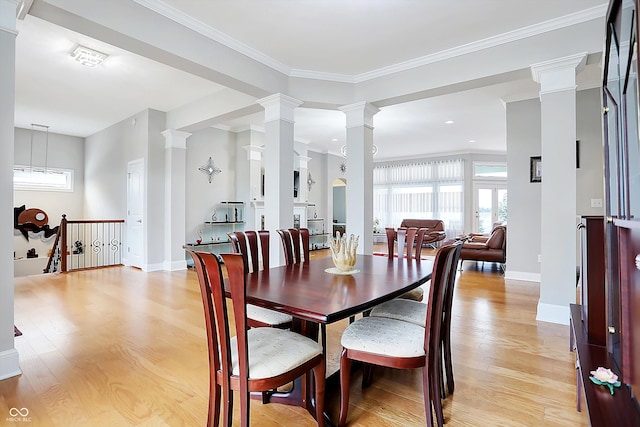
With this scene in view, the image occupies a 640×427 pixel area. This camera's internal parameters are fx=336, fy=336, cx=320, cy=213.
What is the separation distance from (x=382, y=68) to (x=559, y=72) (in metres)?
1.81

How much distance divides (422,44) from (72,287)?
5361 mm

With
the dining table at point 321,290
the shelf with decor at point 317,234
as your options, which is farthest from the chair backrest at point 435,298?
the shelf with decor at point 317,234

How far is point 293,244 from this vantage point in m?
2.89

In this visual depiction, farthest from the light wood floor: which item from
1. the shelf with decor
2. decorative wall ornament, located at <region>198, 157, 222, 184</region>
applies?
the shelf with decor

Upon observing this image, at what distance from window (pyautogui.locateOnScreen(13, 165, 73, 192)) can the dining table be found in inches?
323

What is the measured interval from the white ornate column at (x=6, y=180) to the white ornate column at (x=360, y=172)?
327 centimetres

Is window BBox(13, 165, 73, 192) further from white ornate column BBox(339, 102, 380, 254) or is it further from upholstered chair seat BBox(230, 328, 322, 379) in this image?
upholstered chair seat BBox(230, 328, 322, 379)

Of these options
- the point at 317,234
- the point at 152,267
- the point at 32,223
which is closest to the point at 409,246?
the point at 152,267

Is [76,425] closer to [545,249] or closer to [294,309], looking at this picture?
[294,309]

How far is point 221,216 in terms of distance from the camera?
7109 mm

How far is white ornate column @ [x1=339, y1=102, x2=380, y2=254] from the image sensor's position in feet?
14.4

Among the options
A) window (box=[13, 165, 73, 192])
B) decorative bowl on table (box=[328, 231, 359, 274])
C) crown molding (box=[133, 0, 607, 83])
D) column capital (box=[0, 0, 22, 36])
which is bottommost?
decorative bowl on table (box=[328, 231, 359, 274])

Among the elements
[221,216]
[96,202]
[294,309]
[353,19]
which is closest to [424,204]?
[221,216]

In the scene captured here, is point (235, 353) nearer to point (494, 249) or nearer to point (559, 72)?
point (559, 72)
